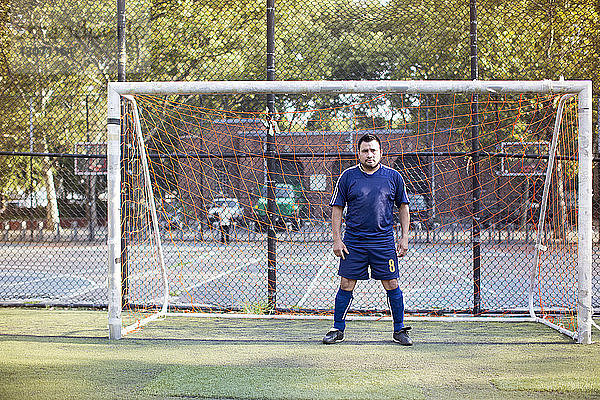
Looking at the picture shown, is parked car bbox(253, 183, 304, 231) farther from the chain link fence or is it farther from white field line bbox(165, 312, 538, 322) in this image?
the chain link fence

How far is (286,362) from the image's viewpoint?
4.86m

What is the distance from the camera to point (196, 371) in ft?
14.9

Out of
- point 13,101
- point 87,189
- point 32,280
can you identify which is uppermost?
point 13,101

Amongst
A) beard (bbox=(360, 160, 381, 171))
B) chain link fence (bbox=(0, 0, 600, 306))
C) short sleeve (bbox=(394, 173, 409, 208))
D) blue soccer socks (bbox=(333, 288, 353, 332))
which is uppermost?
chain link fence (bbox=(0, 0, 600, 306))

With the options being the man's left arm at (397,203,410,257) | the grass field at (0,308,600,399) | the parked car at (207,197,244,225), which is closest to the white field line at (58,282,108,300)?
the grass field at (0,308,600,399)

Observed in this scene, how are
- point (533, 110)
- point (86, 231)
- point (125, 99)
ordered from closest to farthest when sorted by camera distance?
point (125, 99) < point (533, 110) < point (86, 231)

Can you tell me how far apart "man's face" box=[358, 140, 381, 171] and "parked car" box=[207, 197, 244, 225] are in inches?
104

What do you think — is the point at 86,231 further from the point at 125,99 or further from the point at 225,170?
the point at 125,99

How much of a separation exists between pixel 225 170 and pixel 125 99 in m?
1.85

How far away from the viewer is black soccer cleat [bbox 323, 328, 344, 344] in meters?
5.54

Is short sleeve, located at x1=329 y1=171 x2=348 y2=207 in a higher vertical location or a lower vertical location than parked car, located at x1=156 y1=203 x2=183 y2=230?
higher

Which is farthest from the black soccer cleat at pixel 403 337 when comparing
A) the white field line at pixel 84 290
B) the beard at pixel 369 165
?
the white field line at pixel 84 290

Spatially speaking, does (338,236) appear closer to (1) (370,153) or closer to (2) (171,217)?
(1) (370,153)

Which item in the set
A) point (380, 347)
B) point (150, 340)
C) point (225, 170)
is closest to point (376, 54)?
point (225, 170)
